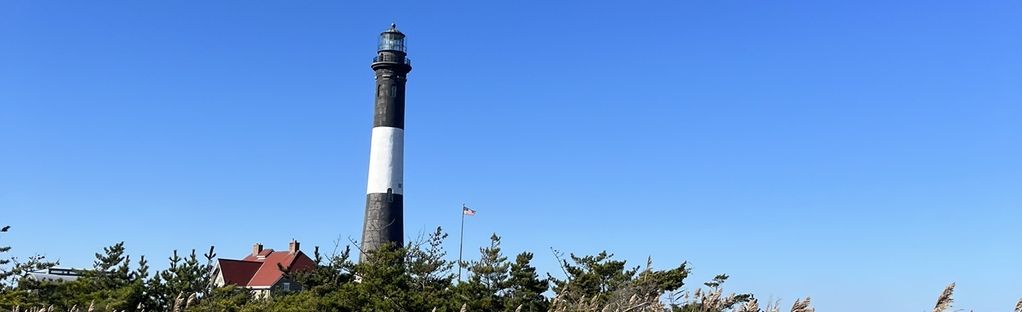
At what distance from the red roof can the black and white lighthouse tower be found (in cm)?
1299

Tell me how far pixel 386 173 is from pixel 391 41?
817 centimetres

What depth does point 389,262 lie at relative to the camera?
31.8m

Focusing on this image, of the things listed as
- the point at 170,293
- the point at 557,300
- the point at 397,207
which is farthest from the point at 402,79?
the point at 557,300

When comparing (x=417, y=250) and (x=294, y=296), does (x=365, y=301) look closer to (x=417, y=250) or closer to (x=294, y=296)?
(x=294, y=296)

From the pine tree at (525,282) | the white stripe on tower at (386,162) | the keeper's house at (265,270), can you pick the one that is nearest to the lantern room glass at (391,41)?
the white stripe on tower at (386,162)

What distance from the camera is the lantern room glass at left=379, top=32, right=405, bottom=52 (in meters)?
50.5

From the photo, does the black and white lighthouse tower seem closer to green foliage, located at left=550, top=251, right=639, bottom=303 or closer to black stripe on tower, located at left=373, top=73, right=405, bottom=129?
black stripe on tower, located at left=373, top=73, right=405, bottom=129

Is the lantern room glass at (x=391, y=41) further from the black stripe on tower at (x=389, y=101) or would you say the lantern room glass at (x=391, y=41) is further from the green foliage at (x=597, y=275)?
the green foliage at (x=597, y=275)

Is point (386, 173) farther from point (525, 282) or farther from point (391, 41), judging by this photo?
point (525, 282)

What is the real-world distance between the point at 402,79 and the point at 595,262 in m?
18.1

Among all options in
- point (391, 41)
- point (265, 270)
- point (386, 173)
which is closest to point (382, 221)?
point (386, 173)

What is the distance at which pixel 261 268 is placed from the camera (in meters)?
60.5

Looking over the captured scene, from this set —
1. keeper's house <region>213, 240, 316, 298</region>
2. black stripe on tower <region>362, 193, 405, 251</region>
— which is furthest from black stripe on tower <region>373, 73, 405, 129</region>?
keeper's house <region>213, 240, 316, 298</region>

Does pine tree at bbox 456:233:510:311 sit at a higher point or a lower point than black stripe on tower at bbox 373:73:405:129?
lower
